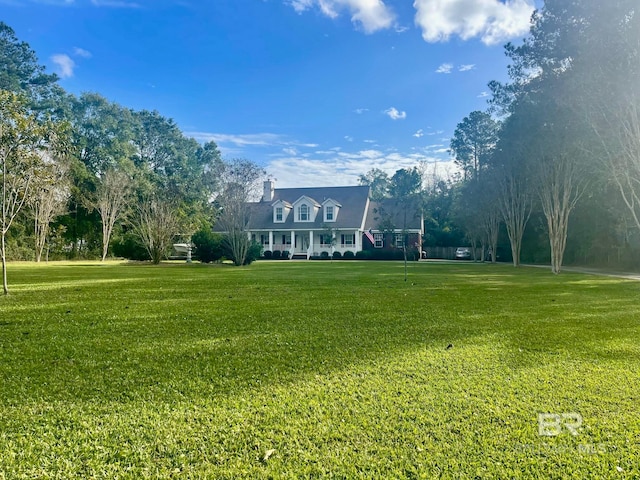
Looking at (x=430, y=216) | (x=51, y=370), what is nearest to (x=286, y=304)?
(x=51, y=370)

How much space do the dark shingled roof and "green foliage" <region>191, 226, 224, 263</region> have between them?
1224cm

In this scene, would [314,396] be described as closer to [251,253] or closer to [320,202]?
[251,253]

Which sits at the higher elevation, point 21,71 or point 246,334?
point 21,71

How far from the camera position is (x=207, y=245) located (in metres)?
24.8

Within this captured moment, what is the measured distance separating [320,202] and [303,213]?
2798 millimetres

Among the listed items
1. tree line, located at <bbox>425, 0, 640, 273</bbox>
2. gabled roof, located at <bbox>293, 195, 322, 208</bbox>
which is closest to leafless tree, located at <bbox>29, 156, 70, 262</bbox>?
gabled roof, located at <bbox>293, 195, 322, 208</bbox>

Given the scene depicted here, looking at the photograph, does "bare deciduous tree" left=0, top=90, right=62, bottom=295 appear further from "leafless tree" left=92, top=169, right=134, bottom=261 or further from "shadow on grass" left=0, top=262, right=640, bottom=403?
"leafless tree" left=92, top=169, right=134, bottom=261

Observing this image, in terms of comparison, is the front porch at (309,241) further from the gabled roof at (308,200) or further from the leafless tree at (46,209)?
the leafless tree at (46,209)

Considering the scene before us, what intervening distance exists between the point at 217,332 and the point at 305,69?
17.0 m

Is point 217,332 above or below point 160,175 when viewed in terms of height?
below

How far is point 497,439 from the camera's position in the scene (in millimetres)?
2404

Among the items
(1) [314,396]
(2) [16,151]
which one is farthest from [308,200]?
(1) [314,396]

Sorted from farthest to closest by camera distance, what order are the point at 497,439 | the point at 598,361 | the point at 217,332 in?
the point at 217,332 < the point at 598,361 < the point at 497,439

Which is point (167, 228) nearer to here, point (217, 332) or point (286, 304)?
point (286, 304)
